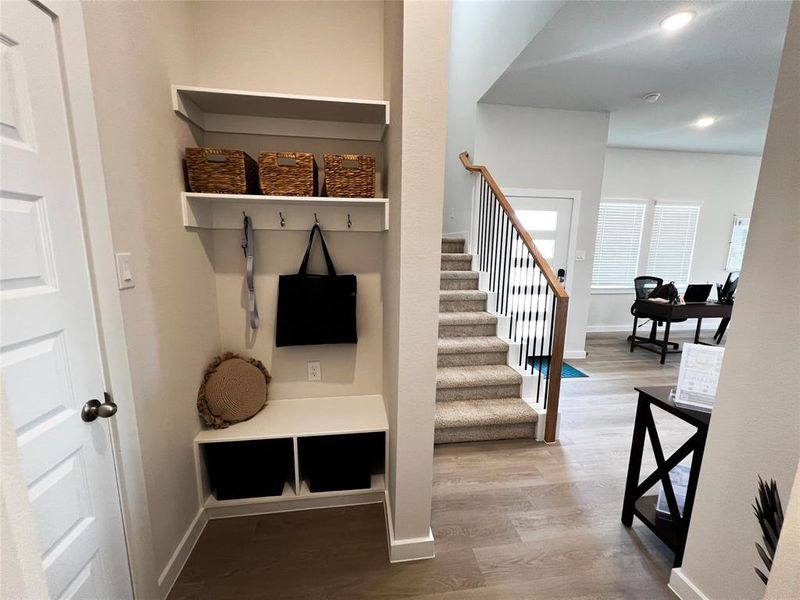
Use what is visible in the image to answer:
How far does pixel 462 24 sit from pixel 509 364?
164 inches

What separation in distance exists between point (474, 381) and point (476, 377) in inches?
1.8

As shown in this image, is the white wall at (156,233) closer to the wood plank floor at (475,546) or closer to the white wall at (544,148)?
the wood plank floor at (475,546)

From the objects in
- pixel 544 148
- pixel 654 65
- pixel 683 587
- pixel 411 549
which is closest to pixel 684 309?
pixel 544 148

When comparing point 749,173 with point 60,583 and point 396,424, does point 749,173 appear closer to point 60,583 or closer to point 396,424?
point 396,424

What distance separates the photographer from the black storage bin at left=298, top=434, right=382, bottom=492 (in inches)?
69.4

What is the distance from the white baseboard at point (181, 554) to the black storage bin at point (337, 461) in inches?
21.1

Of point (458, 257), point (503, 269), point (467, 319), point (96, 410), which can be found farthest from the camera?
point (458, 257)

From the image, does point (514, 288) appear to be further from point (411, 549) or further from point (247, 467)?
point (247, 467)

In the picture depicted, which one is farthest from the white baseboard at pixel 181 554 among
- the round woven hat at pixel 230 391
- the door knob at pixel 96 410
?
the door knob at pixel 96 410

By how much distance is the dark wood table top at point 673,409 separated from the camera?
4.53ft

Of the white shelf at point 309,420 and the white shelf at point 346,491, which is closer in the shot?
the white shelf at point 309,420

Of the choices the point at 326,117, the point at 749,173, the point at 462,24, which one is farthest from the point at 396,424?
the point at 749,173

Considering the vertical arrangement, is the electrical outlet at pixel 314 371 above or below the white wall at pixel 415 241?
below

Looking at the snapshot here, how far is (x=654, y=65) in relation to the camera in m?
2.75
